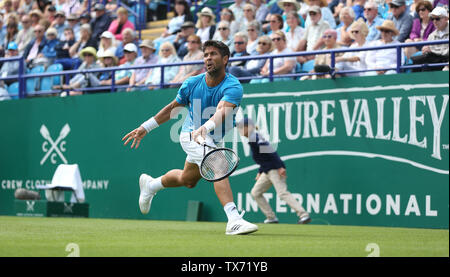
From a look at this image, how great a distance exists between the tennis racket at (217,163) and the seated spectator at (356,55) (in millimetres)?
5351

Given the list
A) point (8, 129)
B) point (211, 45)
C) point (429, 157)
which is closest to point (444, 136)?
point (429, 157)

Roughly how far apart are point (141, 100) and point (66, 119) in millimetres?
2131

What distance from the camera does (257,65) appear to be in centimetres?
1552

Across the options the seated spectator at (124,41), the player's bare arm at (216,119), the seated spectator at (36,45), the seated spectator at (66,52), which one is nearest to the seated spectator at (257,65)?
the seated spectator at (124,41)

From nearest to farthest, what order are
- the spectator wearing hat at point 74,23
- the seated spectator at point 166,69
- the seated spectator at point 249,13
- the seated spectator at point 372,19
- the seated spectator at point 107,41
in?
the seated spectator at point 372,19 < the seated spectator at point 166,69 < the seated spectator at point 249,13 < the seated spectator at point 107,41 < the spectator wearing hat at point 74,23

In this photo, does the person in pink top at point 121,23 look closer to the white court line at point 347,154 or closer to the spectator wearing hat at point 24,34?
the spectator wearing hat at point 24,34

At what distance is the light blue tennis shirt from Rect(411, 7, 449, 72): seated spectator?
447 centimetres

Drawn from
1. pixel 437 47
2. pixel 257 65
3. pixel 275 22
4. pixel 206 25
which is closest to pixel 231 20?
pixel 206 25

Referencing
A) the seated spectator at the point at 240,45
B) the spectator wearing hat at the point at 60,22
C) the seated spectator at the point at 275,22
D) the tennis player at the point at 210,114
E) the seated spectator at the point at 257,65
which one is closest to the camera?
the tennis player at the point at 210,114

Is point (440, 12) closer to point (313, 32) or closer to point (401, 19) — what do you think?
point (401, 19)

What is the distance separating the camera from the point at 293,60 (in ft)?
49.0

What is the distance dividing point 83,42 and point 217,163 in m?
12.1

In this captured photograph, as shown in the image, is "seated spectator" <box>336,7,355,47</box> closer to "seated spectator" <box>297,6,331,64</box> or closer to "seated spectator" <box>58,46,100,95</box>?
"seated spectator" <box>297,6,331,64</box>

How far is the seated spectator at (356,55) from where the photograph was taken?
1391 cm
